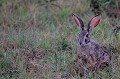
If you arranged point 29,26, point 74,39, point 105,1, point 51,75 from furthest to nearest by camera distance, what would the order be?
point 105,1 → point 29,26 → point 74,39 → point 51,75

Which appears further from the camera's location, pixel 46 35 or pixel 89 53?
pixel 46 35

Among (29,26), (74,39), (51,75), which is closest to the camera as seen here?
(51,75)

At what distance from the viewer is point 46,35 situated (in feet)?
25.4

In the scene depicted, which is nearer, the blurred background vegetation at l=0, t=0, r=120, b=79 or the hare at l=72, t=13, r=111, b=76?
the blurred background vegetation at l=0, t=0, r=120, b=79

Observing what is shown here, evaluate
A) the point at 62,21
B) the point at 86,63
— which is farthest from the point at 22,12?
the point at 86,63

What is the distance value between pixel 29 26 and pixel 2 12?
108 centimetres

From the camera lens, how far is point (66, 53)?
696 cm

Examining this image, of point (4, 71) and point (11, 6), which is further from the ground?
point (11, 6)

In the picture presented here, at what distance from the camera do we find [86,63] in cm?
649

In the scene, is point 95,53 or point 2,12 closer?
point 95,53

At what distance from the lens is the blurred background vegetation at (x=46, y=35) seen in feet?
20.7

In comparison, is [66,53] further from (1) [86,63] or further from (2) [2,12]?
(2) [2,12]

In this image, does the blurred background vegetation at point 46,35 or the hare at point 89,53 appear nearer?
the blurred background vegetation at point 46,35

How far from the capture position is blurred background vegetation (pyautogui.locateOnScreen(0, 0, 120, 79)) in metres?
6.30
